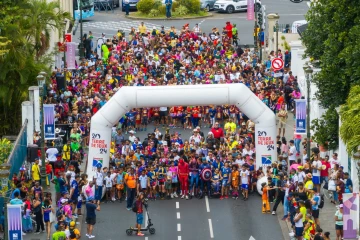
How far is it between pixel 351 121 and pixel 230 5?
4281 centimetres

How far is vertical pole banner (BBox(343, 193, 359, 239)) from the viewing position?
37.2 metres

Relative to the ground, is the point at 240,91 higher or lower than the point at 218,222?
higher

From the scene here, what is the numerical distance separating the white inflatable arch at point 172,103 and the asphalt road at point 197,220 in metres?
2.19

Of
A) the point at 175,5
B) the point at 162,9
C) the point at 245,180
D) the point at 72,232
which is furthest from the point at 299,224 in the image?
the point at 175,5

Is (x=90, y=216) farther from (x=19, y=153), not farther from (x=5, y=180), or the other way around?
(x=19, y=153)

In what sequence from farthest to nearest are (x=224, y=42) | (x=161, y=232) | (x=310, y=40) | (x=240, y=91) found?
(x=224, y=42) < (x=310, y=40) < (x=240, y=91) < (x=161, y=232)

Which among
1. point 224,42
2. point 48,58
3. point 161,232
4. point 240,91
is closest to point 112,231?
point 161,232

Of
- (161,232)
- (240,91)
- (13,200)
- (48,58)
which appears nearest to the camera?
(13,200)

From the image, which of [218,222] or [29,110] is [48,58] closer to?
[29,110]

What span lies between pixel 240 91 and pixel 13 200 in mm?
10885

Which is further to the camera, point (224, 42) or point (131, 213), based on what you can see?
point (224, 42)

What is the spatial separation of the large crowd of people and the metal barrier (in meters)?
0.56

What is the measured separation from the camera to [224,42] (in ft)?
226

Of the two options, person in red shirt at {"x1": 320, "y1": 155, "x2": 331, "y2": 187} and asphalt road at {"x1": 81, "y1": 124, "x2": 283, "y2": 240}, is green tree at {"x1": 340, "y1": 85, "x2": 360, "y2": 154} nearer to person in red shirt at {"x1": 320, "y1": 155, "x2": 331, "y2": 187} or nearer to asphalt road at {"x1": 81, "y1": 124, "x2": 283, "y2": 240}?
person in red shirt at {"x1": 320, "y1": 155, "x2": 331, "y2": 187}
